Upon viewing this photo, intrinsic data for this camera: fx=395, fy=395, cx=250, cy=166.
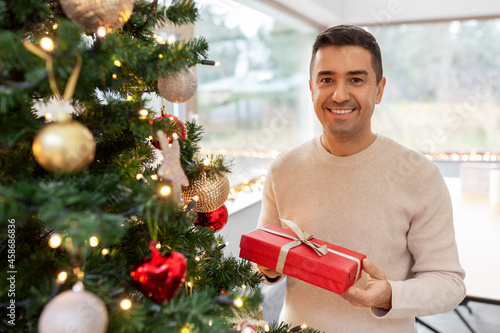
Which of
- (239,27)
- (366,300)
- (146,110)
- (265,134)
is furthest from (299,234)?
(265,134)

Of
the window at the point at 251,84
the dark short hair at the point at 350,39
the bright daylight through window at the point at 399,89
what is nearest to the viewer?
the dark short hair at the point at 350,39

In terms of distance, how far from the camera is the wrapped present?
965 mm

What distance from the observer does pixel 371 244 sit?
1.15 meters

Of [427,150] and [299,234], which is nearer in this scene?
[299,234]

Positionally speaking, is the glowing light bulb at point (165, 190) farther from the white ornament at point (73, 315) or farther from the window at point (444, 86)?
the window at point (444, 86)

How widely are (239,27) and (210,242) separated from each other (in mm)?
2166

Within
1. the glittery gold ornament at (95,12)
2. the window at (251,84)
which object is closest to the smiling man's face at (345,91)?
the glittery gold ornament at (95,12)

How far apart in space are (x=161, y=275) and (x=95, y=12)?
1.39 feet

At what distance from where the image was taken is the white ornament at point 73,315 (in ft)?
1.64

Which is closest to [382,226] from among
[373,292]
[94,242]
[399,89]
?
[373,292]

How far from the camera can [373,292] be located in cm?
99

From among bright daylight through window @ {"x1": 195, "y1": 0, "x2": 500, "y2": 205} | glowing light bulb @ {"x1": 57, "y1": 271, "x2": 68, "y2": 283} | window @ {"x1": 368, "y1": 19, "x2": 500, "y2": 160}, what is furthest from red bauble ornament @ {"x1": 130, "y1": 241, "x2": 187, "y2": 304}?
window @ {"x1": 368, "y1": 19, "x2": 500, "y2": 160}

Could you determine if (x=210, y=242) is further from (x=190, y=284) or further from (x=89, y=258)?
(x=89, y=258)

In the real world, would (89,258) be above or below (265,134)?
above
